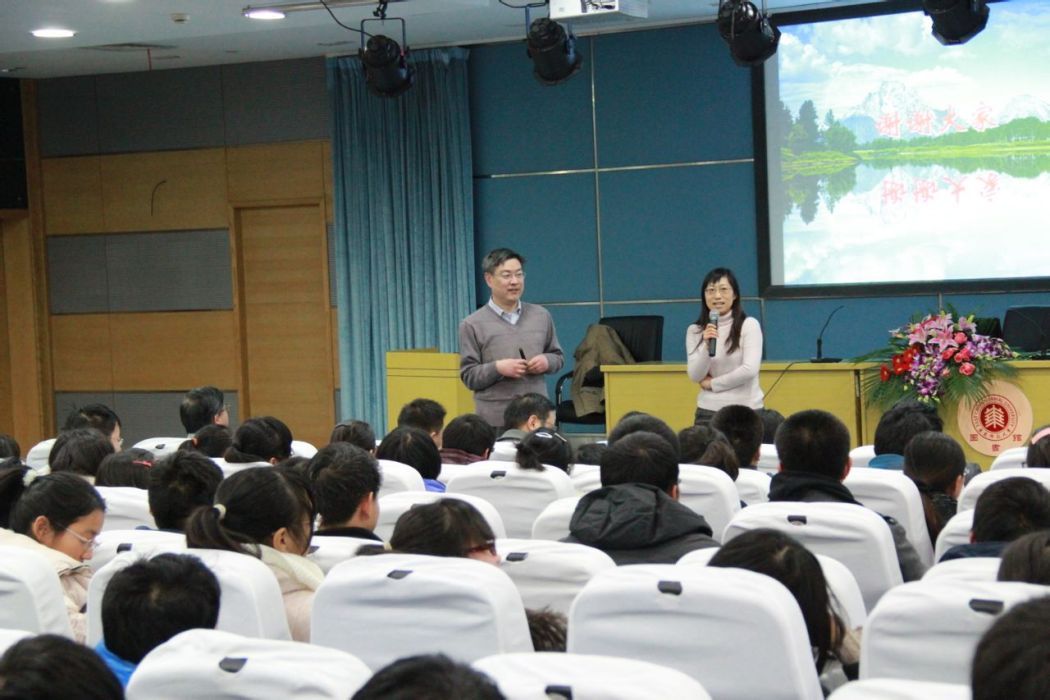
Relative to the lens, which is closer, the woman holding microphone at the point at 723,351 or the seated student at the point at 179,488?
the seated student at the point at 179,488

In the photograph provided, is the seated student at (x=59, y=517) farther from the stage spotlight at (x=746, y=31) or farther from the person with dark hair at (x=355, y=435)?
the stage spotlight at (x=746, y=31)

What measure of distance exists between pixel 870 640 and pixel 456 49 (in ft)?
27.1

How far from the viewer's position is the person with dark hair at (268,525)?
2.94 m

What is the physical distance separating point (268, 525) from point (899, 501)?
175cm

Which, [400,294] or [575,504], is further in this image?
[400,294]

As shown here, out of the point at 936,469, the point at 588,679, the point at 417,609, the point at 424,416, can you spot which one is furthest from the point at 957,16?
the point at 588,679

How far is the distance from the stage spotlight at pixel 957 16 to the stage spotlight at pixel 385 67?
122 inches

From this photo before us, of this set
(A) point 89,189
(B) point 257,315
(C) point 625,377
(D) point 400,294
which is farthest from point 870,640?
(A) point 89,189

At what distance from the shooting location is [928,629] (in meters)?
2.16

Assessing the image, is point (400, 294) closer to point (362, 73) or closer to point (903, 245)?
point (362, 73)

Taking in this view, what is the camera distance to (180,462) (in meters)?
3.69

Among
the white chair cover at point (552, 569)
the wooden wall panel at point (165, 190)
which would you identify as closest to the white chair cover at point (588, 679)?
the white chair cover at point (552, 569)

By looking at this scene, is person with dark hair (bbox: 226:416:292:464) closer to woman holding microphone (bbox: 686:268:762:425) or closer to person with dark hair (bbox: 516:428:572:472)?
person with dark hair (bbox: 516:428:572:472)

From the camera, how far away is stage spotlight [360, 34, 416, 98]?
313 inches
